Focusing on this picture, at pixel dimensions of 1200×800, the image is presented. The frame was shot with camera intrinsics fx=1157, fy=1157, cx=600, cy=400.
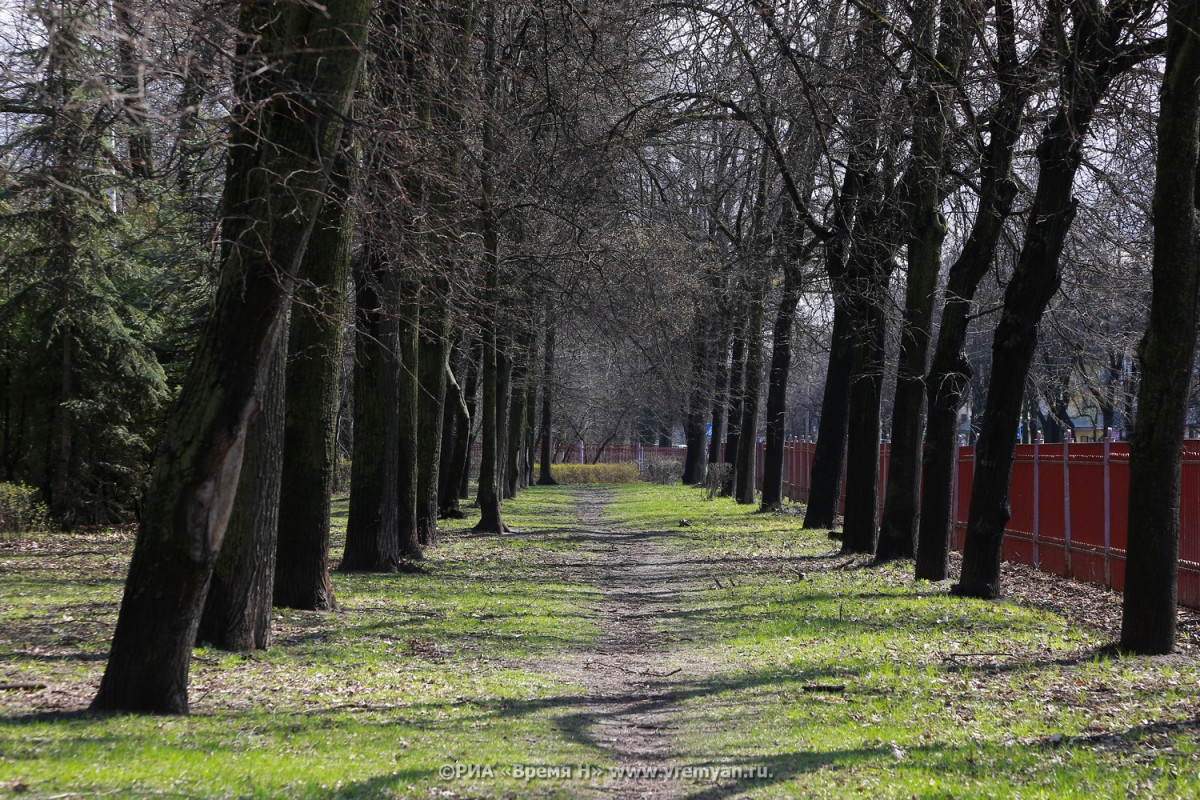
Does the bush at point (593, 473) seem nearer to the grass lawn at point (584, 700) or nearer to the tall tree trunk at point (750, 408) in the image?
the tall tree trunk at point (750, 408)

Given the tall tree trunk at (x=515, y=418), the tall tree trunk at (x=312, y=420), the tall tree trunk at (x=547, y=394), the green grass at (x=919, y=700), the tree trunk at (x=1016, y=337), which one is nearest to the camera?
the green grass at (x=919, y=700)

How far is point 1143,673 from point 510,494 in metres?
32.6

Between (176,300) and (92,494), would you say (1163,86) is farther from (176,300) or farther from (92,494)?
(92,494)

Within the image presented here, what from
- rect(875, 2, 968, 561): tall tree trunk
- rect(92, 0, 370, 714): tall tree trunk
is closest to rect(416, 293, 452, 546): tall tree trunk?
rect(875, 2, 968, 561): tall tree trunk

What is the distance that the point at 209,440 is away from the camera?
6.85m

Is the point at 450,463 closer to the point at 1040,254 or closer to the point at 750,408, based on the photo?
the point at 750,408

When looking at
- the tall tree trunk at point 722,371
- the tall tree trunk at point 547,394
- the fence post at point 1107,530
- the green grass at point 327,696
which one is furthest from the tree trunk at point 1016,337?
the tall tree trunk at point 722,371

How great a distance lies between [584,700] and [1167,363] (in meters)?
5.57

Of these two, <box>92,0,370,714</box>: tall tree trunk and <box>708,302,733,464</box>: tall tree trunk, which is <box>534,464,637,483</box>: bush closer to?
<box>708,302,733,464</box>: tall tree trunk

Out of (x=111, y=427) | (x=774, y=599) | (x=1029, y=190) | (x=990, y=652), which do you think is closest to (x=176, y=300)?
(x=111, y=427)

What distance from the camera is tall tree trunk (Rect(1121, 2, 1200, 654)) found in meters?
9.51

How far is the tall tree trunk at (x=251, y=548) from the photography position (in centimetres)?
964

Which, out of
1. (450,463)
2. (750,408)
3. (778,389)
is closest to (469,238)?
(450,463)

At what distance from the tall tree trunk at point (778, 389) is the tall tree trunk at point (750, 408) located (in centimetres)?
105
